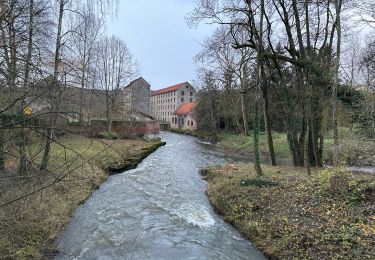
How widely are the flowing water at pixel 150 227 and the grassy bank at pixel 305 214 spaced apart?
0.56 meters

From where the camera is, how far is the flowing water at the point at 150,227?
798 centimetres

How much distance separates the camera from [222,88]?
45594 millimetres

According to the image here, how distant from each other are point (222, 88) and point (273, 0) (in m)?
29.9

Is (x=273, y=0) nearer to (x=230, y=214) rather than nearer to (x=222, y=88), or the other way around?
(x=230, y=214)

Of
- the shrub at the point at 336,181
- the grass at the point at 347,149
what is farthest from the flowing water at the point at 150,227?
the grass at the point at 347,149

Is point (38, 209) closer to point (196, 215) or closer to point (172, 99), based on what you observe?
point (196, 215)

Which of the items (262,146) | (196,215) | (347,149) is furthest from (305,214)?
(262,146)

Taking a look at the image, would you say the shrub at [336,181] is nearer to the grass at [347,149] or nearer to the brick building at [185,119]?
the grass at [347,149]

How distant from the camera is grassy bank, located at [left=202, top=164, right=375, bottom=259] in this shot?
712 centimetres

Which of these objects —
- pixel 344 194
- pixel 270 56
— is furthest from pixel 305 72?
pixel 344 194

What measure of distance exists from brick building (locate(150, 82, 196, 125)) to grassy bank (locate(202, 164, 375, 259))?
74290 millimetres

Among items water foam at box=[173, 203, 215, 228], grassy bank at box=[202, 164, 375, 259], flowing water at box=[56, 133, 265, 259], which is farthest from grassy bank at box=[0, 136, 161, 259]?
grassy bank at box=[202, 164, 375, 259]

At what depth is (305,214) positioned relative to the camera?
8.80m

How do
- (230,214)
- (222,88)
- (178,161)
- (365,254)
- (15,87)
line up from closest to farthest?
(15,87) < (365,254) < (230,214) < (178,161) < (222,88)
